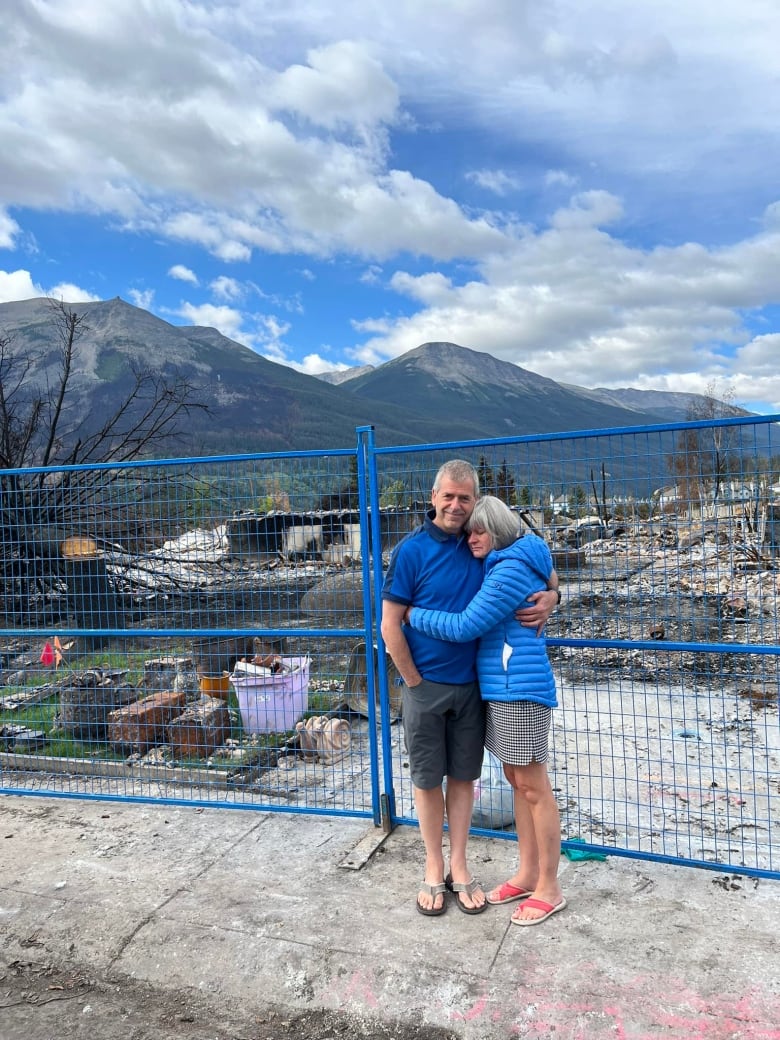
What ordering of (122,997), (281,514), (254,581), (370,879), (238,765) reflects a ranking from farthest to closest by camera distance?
(238,765)
(254,581)
(281,514)
(370,879)
(122,997)

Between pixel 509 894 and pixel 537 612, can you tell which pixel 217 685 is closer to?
pixel 509 894

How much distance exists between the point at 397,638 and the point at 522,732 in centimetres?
62

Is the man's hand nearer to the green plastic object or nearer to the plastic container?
Answer: the green plastic object

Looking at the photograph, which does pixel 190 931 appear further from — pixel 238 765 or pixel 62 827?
pixel 238 765

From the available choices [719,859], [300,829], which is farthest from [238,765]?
[719,859]

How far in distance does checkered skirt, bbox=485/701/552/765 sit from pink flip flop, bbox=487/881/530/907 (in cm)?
68

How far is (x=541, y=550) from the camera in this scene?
303 cm

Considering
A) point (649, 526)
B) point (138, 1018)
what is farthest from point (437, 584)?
point (138, 1018)

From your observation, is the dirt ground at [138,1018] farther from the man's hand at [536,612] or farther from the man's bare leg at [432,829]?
the man's hand at [536,612]

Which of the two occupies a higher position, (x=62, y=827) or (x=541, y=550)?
(x=541, y=550)

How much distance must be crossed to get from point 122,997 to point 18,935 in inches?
28.6

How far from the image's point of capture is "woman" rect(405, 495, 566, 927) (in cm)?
292

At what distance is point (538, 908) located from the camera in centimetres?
310

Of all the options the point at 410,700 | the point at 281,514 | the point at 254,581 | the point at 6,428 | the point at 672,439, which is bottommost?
the point at 410,700
